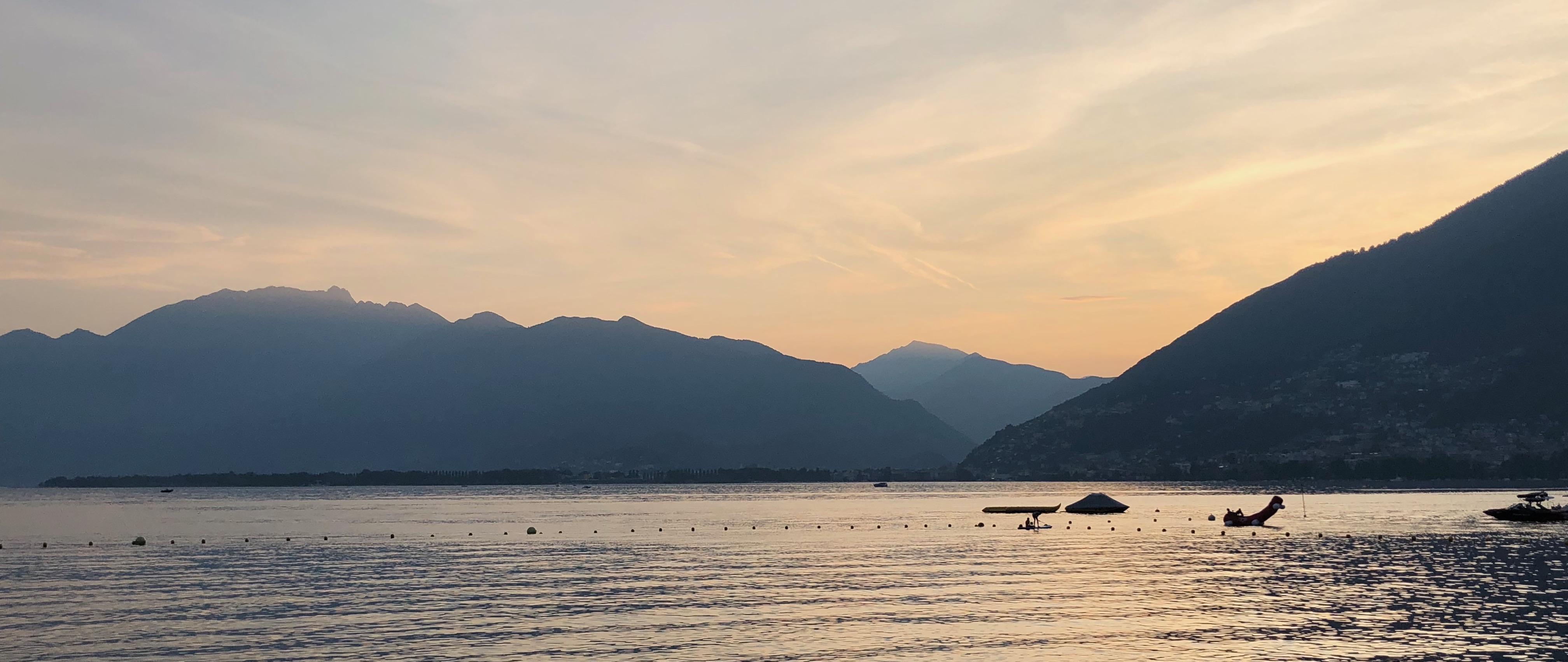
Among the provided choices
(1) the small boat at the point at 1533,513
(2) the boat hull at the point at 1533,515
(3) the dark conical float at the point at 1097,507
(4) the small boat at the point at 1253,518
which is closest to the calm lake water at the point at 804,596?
(2) the boat hull at the point at 1533,515

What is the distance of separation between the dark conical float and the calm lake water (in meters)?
46.3

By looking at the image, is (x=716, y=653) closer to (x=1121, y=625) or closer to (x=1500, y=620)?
(x=1121, y=625)

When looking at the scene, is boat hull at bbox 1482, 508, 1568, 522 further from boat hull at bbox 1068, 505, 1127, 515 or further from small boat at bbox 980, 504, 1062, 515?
small boat at bbox 980, 504, 1062, 515

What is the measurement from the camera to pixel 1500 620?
57.4m

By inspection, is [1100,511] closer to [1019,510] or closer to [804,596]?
[1019,510]

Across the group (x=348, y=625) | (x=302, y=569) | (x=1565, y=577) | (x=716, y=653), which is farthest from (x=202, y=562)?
(x=1565, y=577)

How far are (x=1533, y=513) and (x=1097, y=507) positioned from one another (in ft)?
186

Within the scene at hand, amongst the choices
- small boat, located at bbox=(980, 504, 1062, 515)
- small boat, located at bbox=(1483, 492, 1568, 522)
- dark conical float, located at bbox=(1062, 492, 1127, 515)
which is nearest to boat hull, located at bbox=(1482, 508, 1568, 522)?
small boat, located at bbox=(1483, 492, 1568, 522)

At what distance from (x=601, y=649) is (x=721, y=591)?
2197 cm

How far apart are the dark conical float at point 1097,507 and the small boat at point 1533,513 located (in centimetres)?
4905

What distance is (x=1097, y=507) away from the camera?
180m

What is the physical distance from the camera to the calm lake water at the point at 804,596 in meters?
52.0

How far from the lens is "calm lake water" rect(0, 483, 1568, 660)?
52.0 m

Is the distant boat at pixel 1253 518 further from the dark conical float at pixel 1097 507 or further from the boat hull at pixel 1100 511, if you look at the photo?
the boat hull at pixel 1100 511
